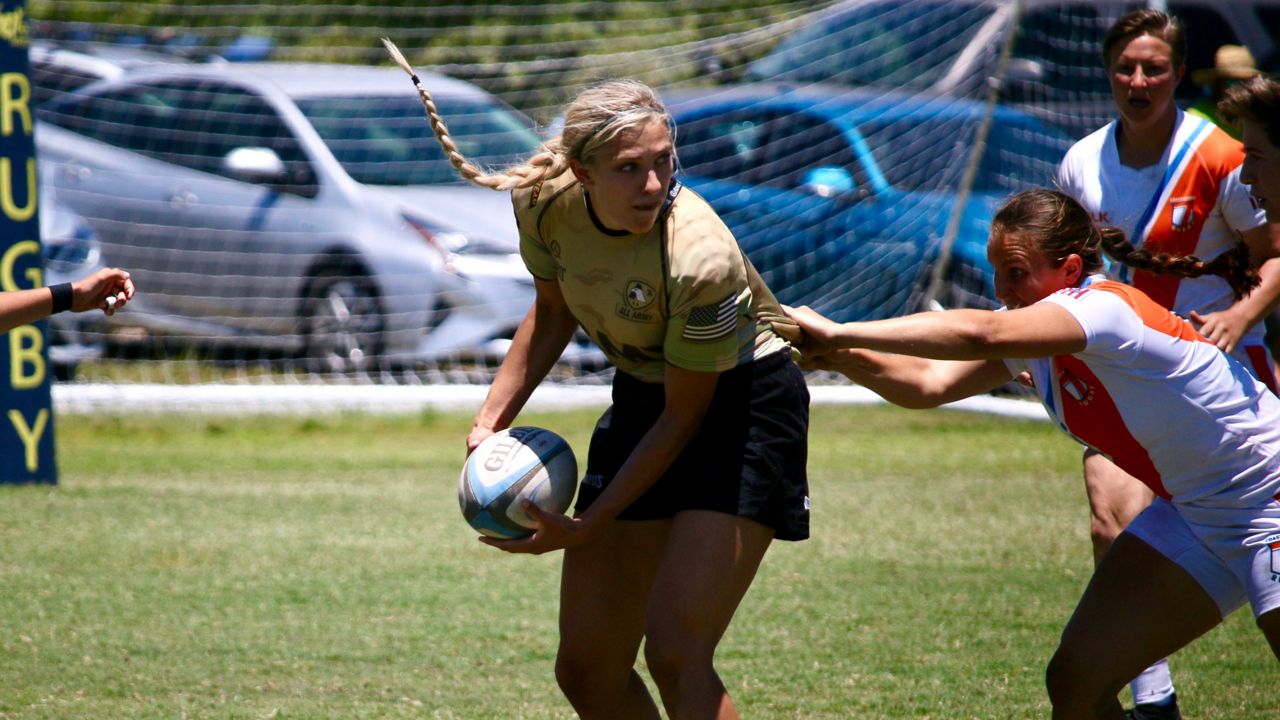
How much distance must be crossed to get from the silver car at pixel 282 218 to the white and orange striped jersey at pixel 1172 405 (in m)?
7.96

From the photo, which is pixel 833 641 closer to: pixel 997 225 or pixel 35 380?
pixel 997 225

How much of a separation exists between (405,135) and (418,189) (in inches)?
27.0

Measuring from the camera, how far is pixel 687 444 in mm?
3371

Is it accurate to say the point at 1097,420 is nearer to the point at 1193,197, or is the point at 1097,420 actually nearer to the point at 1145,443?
the point at 1145,443

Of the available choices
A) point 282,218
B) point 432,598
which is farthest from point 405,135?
point 432,598

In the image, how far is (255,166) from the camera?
1091cm

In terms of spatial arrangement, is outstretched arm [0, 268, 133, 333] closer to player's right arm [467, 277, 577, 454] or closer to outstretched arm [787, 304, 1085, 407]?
player's right arm [467, 277, 577, 454]

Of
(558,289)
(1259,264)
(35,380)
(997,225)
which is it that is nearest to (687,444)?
(558,289)

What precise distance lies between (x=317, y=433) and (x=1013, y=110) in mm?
6190

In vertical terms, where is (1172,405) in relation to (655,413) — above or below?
above

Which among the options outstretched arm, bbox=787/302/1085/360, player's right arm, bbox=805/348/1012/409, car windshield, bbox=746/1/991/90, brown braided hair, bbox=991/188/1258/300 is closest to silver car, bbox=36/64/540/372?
car windshield, bbox=746/1/991/90

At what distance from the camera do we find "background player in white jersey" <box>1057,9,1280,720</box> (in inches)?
174

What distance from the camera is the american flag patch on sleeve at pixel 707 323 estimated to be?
3188 mm

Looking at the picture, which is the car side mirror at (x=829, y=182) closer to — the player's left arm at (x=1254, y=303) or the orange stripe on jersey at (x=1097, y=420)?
the player's left arm at (x=1254, y=303)
